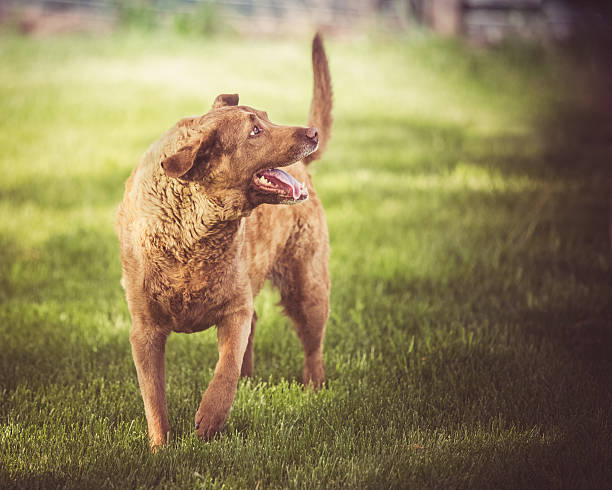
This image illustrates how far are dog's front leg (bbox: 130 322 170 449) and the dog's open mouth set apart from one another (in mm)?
791

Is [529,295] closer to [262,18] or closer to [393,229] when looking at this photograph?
[393,229]

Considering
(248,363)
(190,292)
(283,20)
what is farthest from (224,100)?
(283,20)

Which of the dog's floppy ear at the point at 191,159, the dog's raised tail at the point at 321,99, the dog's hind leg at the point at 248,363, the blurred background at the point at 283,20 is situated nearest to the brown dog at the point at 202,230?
the dog's floppy ear at the point at 191,159

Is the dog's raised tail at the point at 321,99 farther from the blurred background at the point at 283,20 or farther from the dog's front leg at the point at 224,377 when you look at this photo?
the blurred background at the point at 283,20

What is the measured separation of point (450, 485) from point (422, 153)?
6.62 m

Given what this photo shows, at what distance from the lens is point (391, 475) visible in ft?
9.64

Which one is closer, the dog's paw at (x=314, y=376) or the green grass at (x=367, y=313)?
the green grass at (x=367, y=313)

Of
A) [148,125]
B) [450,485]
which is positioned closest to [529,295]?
[450,485]

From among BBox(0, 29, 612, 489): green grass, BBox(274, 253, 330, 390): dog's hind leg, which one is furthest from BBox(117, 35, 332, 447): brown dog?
BBox(274, 253, 330, 390): dog's hind leg

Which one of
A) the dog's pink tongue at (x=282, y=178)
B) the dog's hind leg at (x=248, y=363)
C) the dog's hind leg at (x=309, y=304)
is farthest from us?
the dog's hind leg at (x=248, y=363)

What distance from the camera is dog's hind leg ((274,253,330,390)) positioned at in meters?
3.97

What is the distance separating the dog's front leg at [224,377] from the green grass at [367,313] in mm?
168

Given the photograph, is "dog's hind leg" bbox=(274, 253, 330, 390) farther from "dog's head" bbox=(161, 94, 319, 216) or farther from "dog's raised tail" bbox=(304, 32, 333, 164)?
"dog's head" bbox=(161, 94, 319, 216)

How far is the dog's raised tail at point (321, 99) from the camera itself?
4.27 meters
